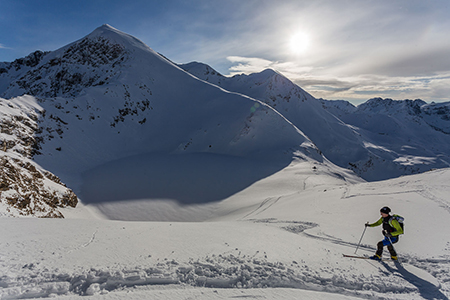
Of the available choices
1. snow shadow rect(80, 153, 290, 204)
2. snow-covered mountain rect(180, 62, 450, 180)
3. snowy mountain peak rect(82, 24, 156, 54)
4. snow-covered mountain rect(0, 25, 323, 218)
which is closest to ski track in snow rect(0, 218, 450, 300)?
snow shadow rect(80, 153, 290, 204)

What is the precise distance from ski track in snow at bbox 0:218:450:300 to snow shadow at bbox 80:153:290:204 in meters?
15.6

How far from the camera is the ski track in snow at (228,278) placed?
403 cm

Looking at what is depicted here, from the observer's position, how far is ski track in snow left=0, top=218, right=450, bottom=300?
13.2 ft

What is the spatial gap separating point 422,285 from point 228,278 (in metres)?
4.68

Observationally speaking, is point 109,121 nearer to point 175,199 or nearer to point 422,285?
point 175,199

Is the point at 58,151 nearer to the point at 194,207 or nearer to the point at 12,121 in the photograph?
the point at 12,121

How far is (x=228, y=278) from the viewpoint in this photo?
4.62 meters

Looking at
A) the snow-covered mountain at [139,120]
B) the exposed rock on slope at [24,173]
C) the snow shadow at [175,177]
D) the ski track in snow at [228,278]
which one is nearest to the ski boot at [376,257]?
the ski track in snow at [228,278]

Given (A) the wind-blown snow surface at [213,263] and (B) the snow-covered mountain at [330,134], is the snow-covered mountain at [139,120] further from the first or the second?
(B) the snow-covered mountain at [330,134]

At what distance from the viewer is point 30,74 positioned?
4719cm

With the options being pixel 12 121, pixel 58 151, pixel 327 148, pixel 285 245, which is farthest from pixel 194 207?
pixel 327 148

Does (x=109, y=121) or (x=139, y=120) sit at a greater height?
(x=139, y=120)

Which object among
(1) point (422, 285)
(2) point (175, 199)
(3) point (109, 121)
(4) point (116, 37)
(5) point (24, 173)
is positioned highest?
(4) point (116, 37)

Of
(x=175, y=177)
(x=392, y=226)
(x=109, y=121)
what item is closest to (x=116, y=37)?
(x=109, y=121)
